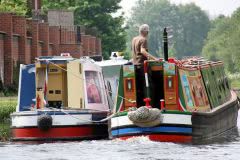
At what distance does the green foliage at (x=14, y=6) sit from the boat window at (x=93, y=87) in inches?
855

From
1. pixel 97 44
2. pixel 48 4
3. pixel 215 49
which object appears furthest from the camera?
pixel 215 49

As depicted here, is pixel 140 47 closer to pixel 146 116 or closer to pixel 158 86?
pixel 158 86

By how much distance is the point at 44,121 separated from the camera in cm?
2977

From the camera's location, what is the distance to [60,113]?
99.1 ft

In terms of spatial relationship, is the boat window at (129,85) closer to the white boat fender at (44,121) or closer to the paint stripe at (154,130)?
the paint stripe at (154,130)

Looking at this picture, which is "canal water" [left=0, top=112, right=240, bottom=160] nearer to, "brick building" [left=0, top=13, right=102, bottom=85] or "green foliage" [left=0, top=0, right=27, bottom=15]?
"brick building" [left=0, top=13, right=102, bottom=85]

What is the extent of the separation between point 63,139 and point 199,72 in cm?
427

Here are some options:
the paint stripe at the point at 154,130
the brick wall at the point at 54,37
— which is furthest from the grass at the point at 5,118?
the brick wall at the point at 54,37

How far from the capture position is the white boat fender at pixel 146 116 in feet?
88.5

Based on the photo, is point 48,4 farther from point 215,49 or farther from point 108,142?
→ point 215,49

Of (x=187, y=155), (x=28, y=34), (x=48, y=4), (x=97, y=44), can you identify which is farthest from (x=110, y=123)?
(x=48, y=4)

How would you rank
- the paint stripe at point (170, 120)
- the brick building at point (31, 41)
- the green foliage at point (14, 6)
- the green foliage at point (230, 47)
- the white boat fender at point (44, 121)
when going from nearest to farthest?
the paint stripe at point (170, 120) < the white boat fender at point (44, 121) < the brick building at point (31, 41) < the green foliage at point (14, 6) < the green foliage at point (230, 47)

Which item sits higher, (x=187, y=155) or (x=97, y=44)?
(x=97, y=44)

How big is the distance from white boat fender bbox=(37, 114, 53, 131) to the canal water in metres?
0.72
